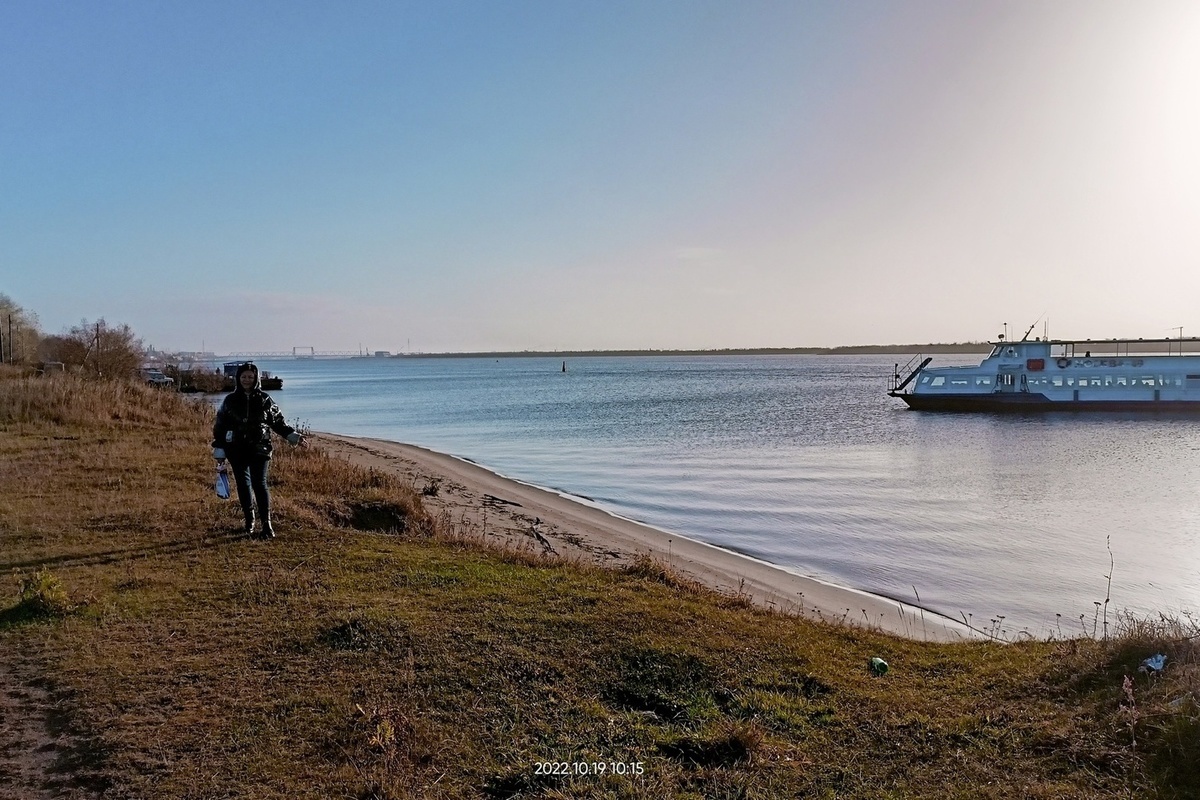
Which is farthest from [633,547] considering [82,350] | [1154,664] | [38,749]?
[82,350]

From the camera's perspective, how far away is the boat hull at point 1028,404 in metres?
47.9

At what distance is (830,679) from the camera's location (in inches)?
231

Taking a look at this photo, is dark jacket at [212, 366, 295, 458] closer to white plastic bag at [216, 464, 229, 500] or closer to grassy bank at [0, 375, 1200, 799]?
white plastic bag at [216, 464, 229, 500]

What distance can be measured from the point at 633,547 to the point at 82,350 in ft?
147

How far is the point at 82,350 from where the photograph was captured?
44469 millimetres

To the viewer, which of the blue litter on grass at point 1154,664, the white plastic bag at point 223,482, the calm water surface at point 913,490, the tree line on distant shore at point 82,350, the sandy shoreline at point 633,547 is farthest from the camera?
the tree line on distant shore at point 82,350

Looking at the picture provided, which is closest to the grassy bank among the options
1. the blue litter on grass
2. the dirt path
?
the dirt path

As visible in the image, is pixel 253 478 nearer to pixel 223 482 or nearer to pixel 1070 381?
pixel 223 482

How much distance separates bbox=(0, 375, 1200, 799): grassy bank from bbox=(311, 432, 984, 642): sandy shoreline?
305 centimetres

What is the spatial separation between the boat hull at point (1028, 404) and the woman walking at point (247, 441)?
50.6 meters

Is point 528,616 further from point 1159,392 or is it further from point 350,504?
point 1159,392

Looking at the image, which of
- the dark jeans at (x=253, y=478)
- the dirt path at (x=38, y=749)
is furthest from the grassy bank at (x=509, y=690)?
the dark jeans at (x=253, y=478)

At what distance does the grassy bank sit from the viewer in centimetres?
430

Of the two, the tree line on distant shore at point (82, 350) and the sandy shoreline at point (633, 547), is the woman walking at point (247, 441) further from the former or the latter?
the tree line on distant shore at point (82, 350)
